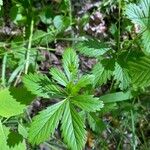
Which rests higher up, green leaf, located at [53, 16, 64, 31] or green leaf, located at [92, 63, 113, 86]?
green leaf, located at [53, 16, 64, 31]

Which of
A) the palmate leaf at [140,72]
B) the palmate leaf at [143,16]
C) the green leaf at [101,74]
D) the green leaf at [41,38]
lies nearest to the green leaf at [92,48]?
the green leaf at [101,74]

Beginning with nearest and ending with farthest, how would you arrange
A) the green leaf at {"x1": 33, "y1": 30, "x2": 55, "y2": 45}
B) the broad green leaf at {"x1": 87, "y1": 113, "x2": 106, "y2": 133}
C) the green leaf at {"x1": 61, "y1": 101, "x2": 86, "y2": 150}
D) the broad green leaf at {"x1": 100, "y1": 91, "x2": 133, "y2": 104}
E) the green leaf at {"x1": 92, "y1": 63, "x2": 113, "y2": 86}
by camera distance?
the green leaf at {"x1": 61, "y1": 101, "x2": 86, "y2": 150}
the green leaf at {"x1": 92, "y1": 63, "x2": 113, "y2": 86}
the broad green leaf at {"x1": 87, "y1": 113, "x2": 106, "y2": 133}
the broad green leaf at {"x1": 100, "y1": 91, "x2": 133, "y2": 104}
the green leaf at {"x1": 33, "y1": 30, "x2": 55, "y2": 45}

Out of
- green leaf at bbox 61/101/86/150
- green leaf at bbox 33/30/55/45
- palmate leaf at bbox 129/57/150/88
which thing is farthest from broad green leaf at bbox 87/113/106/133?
green leaf at bbox 33/30/55/45

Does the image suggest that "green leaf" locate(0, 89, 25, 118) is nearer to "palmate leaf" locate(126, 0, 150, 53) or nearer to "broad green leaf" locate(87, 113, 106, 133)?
"broad green leaf" locate(87, 113, 106, 133)

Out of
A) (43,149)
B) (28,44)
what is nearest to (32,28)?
(28,44)

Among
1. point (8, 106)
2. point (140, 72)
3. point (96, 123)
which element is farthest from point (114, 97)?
point (140, 72)

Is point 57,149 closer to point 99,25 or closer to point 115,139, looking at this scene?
point 115,139

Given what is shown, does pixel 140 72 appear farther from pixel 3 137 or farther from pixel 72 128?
pixel 3 137
